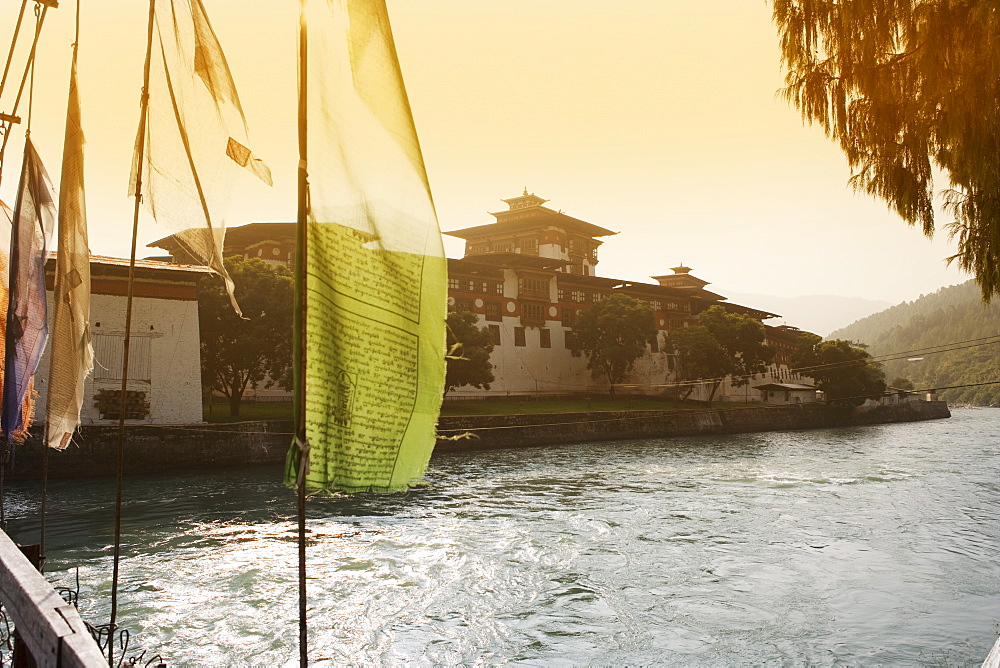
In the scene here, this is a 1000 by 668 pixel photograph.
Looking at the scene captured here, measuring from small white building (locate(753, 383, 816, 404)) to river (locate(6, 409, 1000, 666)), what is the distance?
128 feet

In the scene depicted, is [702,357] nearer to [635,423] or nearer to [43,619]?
[635,423]

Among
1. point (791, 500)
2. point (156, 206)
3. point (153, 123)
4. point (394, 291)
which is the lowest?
point (791, 500)

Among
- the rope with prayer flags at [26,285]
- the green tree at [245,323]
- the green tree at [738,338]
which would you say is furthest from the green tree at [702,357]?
the rope with prayer flags at [26,285]

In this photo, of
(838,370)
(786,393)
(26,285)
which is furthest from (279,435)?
(786,393)

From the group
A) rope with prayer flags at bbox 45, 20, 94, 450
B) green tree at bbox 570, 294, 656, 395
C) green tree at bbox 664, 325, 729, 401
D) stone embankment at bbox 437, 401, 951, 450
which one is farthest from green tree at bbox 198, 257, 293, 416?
green tree at bbox 664, 325, 729, 401

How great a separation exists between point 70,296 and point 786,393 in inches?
2508

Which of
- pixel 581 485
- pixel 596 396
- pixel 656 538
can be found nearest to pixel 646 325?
pixel 596 396

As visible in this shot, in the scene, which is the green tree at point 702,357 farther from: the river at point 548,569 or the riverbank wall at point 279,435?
the river at point 548,569

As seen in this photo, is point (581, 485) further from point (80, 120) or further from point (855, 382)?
point (855, 382)

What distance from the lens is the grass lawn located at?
27.9 meters

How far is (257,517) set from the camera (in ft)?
47.3

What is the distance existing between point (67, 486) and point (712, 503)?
16.3 meters

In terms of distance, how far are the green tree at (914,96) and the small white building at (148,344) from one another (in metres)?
20.3

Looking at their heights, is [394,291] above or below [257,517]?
above
